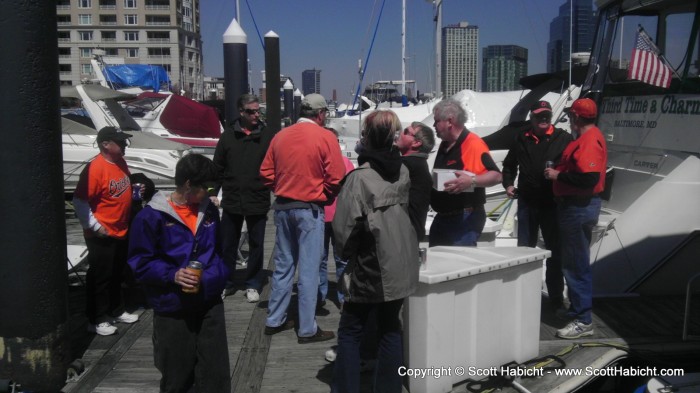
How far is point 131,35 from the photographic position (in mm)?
95625

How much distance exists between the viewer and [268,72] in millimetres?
9391

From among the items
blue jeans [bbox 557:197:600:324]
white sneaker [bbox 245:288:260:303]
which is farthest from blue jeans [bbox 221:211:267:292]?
blue jeans [bbox 557:197:600:324]

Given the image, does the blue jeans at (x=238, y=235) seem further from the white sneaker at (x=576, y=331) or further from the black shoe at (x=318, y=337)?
the white sneaker at (x=576, y=331)

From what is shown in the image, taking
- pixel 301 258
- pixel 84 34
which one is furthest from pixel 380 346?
pixel 84 34

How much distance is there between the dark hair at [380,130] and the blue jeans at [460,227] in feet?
3.88

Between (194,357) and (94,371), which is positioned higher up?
(194,357)

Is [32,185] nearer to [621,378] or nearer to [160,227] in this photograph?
[160,227]

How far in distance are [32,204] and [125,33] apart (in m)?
101

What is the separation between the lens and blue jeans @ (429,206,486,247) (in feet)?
14.9

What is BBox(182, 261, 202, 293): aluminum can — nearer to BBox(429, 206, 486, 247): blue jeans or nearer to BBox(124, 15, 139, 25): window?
BBox(429, 206, 486, 247): blue jeans

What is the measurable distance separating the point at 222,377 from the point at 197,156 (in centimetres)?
122

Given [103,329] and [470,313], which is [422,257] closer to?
[470,313]

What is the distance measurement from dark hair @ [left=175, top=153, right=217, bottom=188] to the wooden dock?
1.56m

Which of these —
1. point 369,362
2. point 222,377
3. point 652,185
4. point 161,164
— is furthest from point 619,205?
point 161,164
